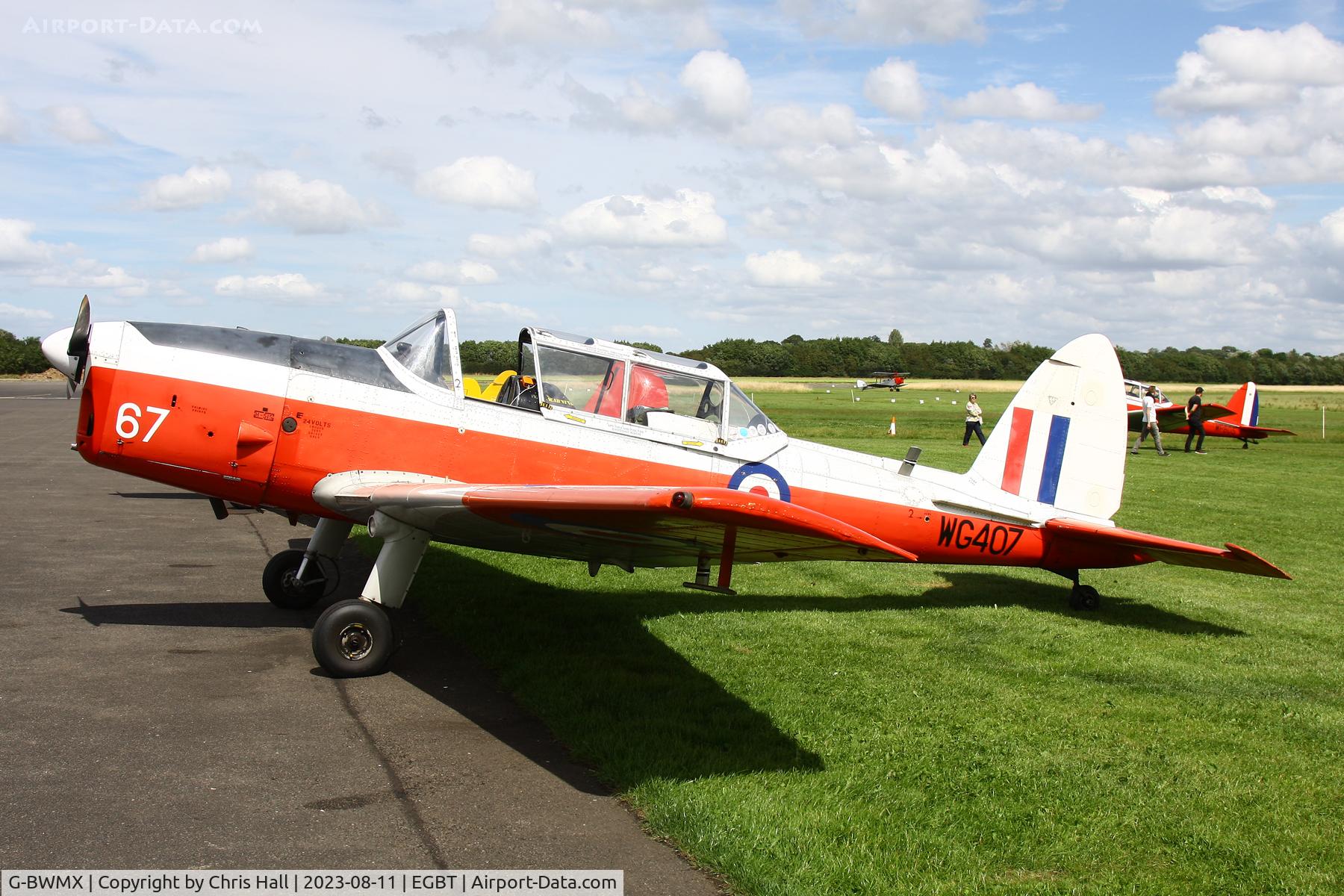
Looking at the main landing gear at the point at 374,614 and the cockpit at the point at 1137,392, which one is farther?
the cockpit at the point at 1137,392

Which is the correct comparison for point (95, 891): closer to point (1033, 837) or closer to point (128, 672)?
point (128, 672)

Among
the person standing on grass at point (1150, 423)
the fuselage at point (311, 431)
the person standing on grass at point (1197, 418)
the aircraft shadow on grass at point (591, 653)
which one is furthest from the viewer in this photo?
the person standing on grass at point (1197, 418)

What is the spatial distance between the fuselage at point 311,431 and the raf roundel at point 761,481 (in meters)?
0.01

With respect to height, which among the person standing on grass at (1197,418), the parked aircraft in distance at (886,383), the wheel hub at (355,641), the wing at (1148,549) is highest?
the parked aircraft in distance at (886,383)

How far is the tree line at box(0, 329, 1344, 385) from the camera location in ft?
305

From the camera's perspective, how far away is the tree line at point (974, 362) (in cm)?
9288

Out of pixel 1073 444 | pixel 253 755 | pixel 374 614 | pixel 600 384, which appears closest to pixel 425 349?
pixel 600 384

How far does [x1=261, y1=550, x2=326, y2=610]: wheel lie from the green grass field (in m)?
0.90

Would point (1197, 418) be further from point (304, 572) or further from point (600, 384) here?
point (304, 572)

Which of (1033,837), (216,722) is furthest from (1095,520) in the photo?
(216,722)

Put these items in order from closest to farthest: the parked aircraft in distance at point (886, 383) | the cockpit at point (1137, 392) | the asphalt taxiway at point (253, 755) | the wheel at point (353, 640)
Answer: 1. the asphalt taxiway at point (253, 755)
2. the wheel at point (353, 640)
3. the cockpit at point (1137, 392)
4. the parked aircraft in distance at point (886, 383)

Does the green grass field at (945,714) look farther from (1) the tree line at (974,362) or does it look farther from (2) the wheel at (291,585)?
(1) the tree line at (974,362)

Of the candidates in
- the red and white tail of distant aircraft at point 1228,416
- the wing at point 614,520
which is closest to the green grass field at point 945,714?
the wing at point 614,520

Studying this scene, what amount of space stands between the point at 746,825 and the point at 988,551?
4.84m
